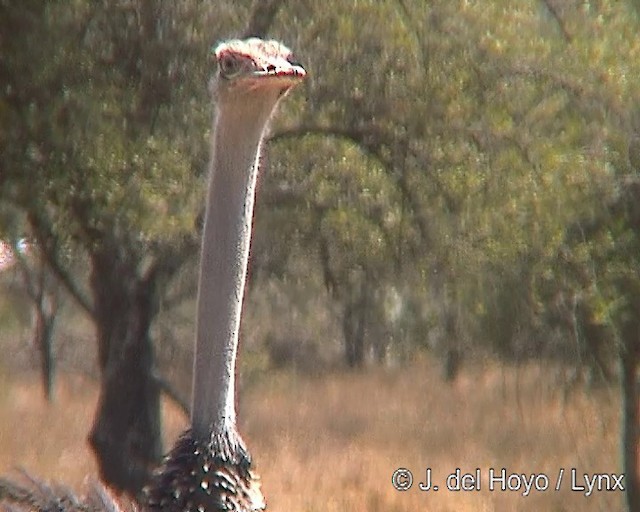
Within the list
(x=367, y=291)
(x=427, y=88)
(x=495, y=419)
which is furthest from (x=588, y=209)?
(x=495, y=419)

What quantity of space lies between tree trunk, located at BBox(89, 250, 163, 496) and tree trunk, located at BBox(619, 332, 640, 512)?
2.44m

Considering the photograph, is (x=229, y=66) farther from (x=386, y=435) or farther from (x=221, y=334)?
(x=386, y=435)

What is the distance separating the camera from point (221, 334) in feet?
10.9

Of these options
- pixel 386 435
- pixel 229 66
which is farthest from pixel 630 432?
pixel 229 66

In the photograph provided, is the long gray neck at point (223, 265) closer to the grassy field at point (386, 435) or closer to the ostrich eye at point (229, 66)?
the ostrich eye at point (229, 66)

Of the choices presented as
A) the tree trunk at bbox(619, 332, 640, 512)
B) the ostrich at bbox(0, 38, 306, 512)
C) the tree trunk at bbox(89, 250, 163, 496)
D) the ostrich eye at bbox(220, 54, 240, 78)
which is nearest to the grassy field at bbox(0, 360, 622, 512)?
the tree trunk at bbox(619, 332, 640, 512)

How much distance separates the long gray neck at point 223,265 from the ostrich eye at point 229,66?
13 centimetres

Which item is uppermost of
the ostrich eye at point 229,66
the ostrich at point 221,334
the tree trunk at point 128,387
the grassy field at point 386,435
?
the ostrich eye at point 229,66

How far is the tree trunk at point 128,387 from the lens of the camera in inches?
291

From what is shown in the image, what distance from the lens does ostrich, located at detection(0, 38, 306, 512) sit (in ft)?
10.7

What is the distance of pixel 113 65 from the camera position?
6.19 m

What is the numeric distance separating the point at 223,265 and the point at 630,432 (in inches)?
199

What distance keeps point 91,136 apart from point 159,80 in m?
0.43

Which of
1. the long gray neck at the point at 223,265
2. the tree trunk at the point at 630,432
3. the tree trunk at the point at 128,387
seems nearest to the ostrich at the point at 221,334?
the long gray neck at the point at 223,265
